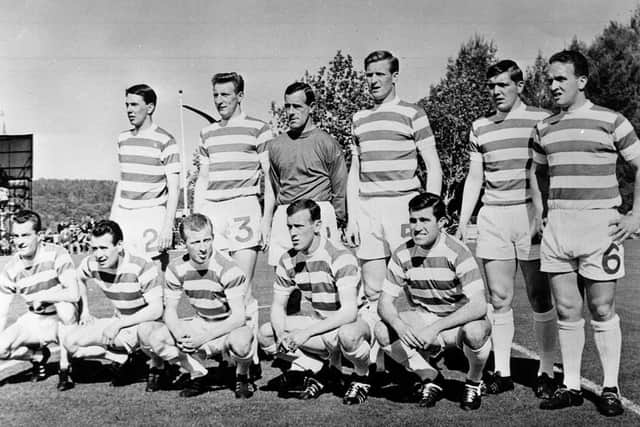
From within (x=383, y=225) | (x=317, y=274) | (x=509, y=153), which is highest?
(x=509, y=153)

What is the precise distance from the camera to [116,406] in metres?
4.26

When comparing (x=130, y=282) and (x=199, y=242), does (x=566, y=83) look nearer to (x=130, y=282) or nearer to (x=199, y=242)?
(x=199, y=242)

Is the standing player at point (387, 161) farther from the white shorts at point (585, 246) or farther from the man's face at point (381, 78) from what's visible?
the white shorts at point (585, 246)

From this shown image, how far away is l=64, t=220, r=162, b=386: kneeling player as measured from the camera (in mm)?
4637

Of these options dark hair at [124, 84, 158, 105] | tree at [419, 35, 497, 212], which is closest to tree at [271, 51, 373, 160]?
tree at [419, 35, 497, 212]

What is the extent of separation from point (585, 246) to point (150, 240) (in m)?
3.21

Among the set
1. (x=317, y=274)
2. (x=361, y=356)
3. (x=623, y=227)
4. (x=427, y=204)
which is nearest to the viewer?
(x=623, y=227)

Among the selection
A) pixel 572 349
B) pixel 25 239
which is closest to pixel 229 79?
pixel 25 239

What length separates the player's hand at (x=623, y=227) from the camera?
3.84 metres

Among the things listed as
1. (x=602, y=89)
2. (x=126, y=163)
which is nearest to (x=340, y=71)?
(x=602, y=89)

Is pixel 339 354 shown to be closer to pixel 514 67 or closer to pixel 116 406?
pixel 116 406

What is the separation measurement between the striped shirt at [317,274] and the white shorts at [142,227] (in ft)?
4.22

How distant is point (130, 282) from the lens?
477 centimetres

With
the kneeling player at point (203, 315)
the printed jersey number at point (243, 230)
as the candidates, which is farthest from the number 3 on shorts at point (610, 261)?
the printed jersey number at point (243, 230)
